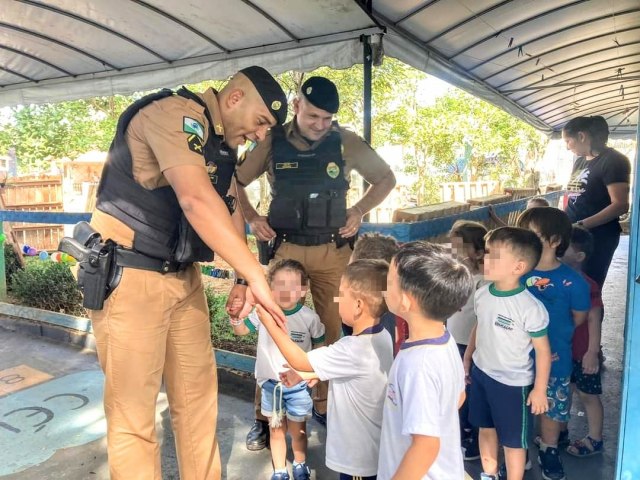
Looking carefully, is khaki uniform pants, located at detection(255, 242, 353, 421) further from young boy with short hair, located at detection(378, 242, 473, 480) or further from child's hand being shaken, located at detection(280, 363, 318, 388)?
young boy with short hair, located at detection(378, 242, 473, 480)

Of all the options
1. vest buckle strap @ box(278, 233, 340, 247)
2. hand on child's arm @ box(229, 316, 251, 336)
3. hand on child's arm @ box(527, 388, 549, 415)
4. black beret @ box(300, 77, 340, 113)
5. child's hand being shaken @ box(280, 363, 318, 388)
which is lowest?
hand on child's arm @ box(527, 388, 549, 415)

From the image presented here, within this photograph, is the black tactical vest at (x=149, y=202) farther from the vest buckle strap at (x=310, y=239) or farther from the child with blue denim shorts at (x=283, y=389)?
the vest buckle strap at (x=310, y=239)

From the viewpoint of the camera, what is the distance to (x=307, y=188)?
294 cm

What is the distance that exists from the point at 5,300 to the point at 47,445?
3.61 metres

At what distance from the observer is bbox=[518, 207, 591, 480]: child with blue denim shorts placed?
2443 millimetres

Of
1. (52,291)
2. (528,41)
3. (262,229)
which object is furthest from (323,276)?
(52,291)

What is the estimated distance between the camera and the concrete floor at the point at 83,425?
270 cm

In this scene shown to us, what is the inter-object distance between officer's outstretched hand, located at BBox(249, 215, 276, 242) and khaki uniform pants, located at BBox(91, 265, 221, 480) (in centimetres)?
82

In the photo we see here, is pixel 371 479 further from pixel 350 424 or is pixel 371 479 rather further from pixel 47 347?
pixel 47 347

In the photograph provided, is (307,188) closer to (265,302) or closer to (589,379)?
(265,302)

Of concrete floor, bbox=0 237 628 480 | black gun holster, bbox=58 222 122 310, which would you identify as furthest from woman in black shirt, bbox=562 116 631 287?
black gun holster, bbox=58 222 122 310

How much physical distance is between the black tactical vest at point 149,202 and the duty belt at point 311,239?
3.29 feet

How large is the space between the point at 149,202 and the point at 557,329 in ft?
6.41

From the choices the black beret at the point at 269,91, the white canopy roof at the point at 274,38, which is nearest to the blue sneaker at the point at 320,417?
the black beret at the point at 269,91
